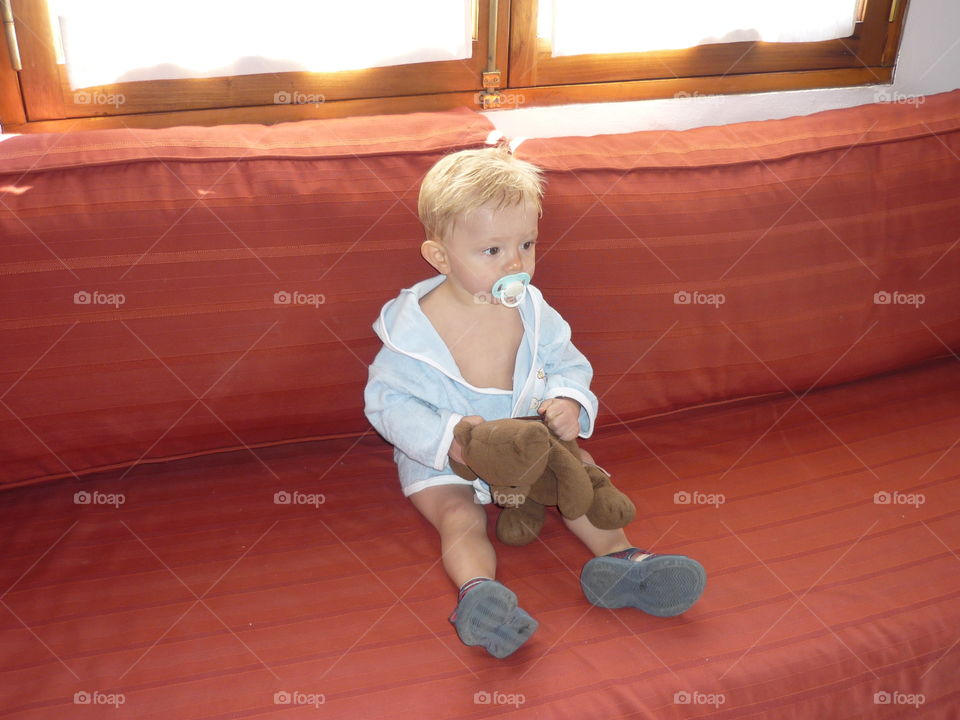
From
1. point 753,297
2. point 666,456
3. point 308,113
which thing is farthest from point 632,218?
point 308,113

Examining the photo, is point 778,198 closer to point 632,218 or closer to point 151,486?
point 632,218

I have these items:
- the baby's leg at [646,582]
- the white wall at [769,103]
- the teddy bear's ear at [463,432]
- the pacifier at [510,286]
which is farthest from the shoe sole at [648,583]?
the white wall at [769,103]

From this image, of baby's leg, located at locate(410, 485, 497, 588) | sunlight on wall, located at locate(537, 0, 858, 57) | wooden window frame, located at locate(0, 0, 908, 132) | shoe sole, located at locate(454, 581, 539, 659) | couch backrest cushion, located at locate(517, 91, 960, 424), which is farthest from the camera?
sunlight on wall, located at locate(537, 0, 858, 57)

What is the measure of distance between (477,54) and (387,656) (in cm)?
119

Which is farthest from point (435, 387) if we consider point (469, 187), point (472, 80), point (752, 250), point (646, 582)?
point (472, 80)

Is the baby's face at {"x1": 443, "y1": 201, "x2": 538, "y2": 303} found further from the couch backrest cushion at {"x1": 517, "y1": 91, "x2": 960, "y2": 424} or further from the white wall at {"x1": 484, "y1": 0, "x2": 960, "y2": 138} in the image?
the white wall at {"x1": 484, "y1": 0, "x2": 960, "y2": 138}

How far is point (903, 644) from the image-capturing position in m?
1.12

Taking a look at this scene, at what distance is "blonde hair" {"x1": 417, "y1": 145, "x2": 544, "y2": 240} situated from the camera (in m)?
1.19

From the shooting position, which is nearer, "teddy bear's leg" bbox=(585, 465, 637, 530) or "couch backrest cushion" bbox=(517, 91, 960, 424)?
"teddy bear's leg" bbox=(585, 465, 637, 530)

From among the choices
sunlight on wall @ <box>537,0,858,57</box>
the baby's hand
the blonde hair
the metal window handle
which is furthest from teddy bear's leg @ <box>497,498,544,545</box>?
the metal window handle

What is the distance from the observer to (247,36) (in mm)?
1546

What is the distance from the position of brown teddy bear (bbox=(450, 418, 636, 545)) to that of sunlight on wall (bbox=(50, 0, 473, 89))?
2.67 feet

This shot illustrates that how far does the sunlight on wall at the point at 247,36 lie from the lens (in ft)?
4.86

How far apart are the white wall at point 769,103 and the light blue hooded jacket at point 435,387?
1.95ft
